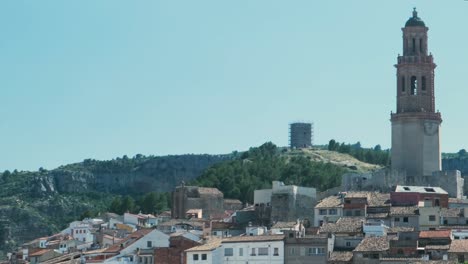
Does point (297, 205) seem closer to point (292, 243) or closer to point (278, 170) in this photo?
point (292, 243)

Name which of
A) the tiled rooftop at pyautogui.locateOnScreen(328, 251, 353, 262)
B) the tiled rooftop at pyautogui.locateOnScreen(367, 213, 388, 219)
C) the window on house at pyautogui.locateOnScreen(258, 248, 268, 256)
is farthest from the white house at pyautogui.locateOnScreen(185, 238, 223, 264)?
the tiled rooftop at pyautogui.locateOnScreen(367, 213, 388, 219)

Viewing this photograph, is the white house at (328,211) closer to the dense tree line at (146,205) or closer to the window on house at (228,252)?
the window on house at (228,252)

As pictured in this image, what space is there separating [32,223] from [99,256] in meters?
104

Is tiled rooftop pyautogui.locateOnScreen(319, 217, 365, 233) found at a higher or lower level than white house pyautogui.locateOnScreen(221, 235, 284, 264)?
higher

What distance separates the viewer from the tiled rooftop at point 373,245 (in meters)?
80.6

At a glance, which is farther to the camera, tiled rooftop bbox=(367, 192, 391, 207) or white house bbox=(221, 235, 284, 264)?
tiled rooftop bbox=(367, 192, 391, 207)

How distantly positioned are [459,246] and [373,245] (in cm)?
542

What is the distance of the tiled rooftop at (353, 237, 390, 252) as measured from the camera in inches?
3174

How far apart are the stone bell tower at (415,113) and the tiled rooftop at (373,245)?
23470 mm

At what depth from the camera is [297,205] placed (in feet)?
346

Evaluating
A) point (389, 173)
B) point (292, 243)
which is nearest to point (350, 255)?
point (292, 243)

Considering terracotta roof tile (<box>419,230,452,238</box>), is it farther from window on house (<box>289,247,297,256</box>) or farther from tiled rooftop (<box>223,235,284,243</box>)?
tiled rooftop (<box>223,235,284,243</box>)

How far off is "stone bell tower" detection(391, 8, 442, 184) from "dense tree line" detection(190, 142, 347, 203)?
16939mm

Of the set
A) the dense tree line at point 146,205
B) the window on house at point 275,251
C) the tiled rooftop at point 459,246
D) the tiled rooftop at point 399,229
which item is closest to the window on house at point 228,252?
the window on house at point 275,251
